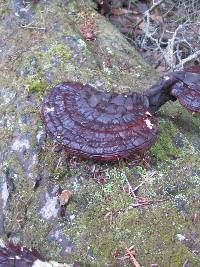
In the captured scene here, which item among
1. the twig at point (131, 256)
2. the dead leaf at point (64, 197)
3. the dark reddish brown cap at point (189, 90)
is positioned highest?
the dark reddish brown cap at point (189, 90)

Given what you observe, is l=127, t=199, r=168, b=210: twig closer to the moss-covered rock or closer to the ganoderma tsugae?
the moss-covered rock

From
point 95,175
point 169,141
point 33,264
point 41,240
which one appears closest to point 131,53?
point 169,141

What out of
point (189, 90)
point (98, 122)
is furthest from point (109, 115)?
point (189, 90)

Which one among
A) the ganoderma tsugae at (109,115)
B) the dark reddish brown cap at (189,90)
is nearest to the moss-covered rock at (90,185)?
the ganoderma tsugae at (109,115)

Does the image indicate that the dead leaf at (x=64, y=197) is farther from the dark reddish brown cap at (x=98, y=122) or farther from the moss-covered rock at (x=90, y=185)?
the dark reddish brown cap at (x=98, y=122)

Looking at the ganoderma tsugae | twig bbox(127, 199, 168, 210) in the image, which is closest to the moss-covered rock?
twig bbox(127, 199, 168, 210)

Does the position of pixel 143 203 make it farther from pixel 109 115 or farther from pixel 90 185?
pixel 109 115

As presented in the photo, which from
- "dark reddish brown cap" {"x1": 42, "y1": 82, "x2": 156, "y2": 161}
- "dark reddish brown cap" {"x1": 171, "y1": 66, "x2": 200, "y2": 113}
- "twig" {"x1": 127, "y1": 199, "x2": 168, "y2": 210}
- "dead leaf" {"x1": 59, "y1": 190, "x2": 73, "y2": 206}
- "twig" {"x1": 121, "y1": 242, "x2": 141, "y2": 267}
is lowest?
"twig" {"x1": 121, "y1": 242, "x2": 141, "y2": 267}

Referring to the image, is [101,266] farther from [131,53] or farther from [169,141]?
[131,53]
